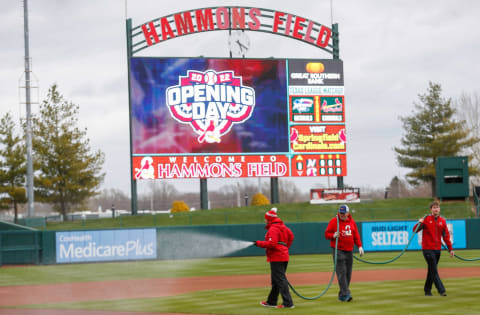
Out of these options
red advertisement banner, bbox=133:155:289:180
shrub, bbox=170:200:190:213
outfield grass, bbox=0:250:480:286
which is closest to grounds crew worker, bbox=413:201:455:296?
outfield grass, bbox=0:250:480:286

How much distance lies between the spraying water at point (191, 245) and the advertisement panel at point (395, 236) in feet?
20.3

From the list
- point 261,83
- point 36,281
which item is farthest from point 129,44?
point 36,281

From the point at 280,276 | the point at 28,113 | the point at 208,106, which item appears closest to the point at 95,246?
the point at 208,106

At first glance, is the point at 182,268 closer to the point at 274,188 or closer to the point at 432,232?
the point at 432,232

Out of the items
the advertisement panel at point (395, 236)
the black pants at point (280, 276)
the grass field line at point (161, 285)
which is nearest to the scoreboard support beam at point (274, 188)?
the advertisement panel at point (395, 236)

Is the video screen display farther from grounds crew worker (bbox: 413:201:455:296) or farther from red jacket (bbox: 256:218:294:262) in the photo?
red jacket (bbox: 256:218:294:262)

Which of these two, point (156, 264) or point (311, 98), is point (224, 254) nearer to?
point (156, 264)

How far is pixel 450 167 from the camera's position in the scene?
36.0 meters

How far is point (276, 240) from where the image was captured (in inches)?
469

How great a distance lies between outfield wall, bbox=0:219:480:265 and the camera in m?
28.2

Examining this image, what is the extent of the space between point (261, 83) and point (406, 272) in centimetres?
1910

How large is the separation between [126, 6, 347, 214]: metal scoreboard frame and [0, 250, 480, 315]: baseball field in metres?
9.22

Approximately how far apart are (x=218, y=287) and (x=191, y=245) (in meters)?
11.7

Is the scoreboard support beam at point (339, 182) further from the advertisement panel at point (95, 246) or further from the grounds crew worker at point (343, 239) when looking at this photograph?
the grounds crew worker at point (343, 239)
